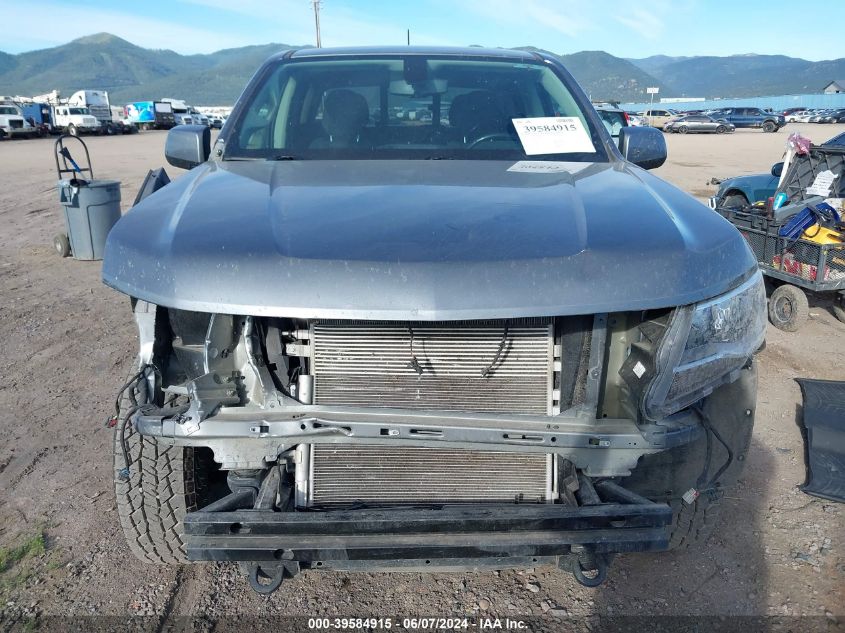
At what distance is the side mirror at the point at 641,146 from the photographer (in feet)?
9.80

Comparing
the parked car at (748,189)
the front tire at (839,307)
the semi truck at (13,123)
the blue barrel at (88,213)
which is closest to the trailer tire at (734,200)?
the parked car at (748,189)

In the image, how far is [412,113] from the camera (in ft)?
9.81

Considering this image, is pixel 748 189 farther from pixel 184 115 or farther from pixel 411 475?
pixel 184 115

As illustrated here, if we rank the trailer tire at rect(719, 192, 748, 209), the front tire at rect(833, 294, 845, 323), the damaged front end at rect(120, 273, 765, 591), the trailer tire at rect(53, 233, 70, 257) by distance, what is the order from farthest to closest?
the trailer tire at rect(719, 192, 748, 209)
the trailer tire at rect(53, 233, 70, 257)
the front tire at rect(833, 294, 845, 323)
the damaged front end at rect(120, 273, 765, 591)

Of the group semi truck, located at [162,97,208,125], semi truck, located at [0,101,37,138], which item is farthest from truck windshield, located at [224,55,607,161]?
semi truck, located at [162,97,208,125]

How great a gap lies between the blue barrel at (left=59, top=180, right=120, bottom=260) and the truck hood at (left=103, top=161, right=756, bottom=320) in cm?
611

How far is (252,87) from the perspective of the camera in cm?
311

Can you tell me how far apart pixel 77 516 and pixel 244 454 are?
1435mm

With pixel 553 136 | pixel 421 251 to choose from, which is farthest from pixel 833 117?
pixel 421 251

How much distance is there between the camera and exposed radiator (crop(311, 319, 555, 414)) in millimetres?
1895

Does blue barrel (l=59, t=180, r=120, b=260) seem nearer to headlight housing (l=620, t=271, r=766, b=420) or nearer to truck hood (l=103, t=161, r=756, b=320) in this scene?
truck hood (l=103, t=161, r=756, b=320)

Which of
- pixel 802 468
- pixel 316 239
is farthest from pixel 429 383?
pixel 802 468

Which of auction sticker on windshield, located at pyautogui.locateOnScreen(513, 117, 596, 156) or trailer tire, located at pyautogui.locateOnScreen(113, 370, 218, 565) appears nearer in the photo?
trailer tire, located at pyautogui.locateOnScreen(113, 370, 218, 565)

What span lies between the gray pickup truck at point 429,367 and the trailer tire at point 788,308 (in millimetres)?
4066
